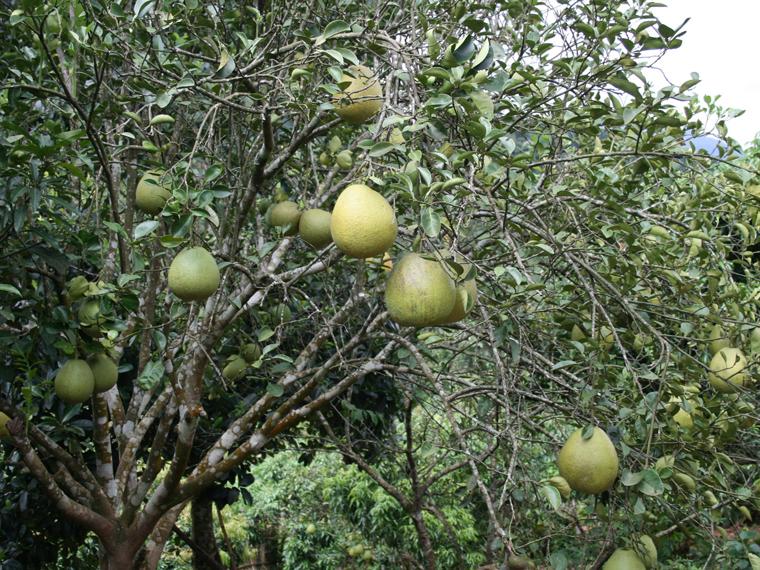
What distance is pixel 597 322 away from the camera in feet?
8.18

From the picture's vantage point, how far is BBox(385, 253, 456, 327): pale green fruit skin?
1.52 metres

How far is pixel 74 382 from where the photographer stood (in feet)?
7.80

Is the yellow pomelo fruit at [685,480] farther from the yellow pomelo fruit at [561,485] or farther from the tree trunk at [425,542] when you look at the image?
the tree trunk at [425,542]

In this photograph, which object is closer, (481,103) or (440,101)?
(440,101)

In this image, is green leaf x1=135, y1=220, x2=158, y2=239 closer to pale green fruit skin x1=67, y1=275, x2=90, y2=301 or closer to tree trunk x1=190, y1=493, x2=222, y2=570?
pale green fruit skin x1=67, y1=275, x2=90, y2=301

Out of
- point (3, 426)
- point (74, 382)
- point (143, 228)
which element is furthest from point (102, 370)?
point (143, 228)

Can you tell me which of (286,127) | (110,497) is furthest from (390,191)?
(110,497)

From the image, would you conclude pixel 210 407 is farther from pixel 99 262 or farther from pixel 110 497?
pixel 99 262

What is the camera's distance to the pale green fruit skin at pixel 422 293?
4.99 ft

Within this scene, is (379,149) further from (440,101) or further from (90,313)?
(90,313)

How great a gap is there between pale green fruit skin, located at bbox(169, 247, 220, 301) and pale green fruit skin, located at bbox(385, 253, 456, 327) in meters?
0.60

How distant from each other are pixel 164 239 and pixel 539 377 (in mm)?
2637

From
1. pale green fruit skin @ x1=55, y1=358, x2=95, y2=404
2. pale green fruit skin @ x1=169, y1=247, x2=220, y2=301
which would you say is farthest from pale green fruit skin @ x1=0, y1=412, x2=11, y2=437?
pale green fruit skin @ x1=169, y1=247, x2=220, y2=301

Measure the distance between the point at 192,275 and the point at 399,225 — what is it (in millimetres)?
1171
